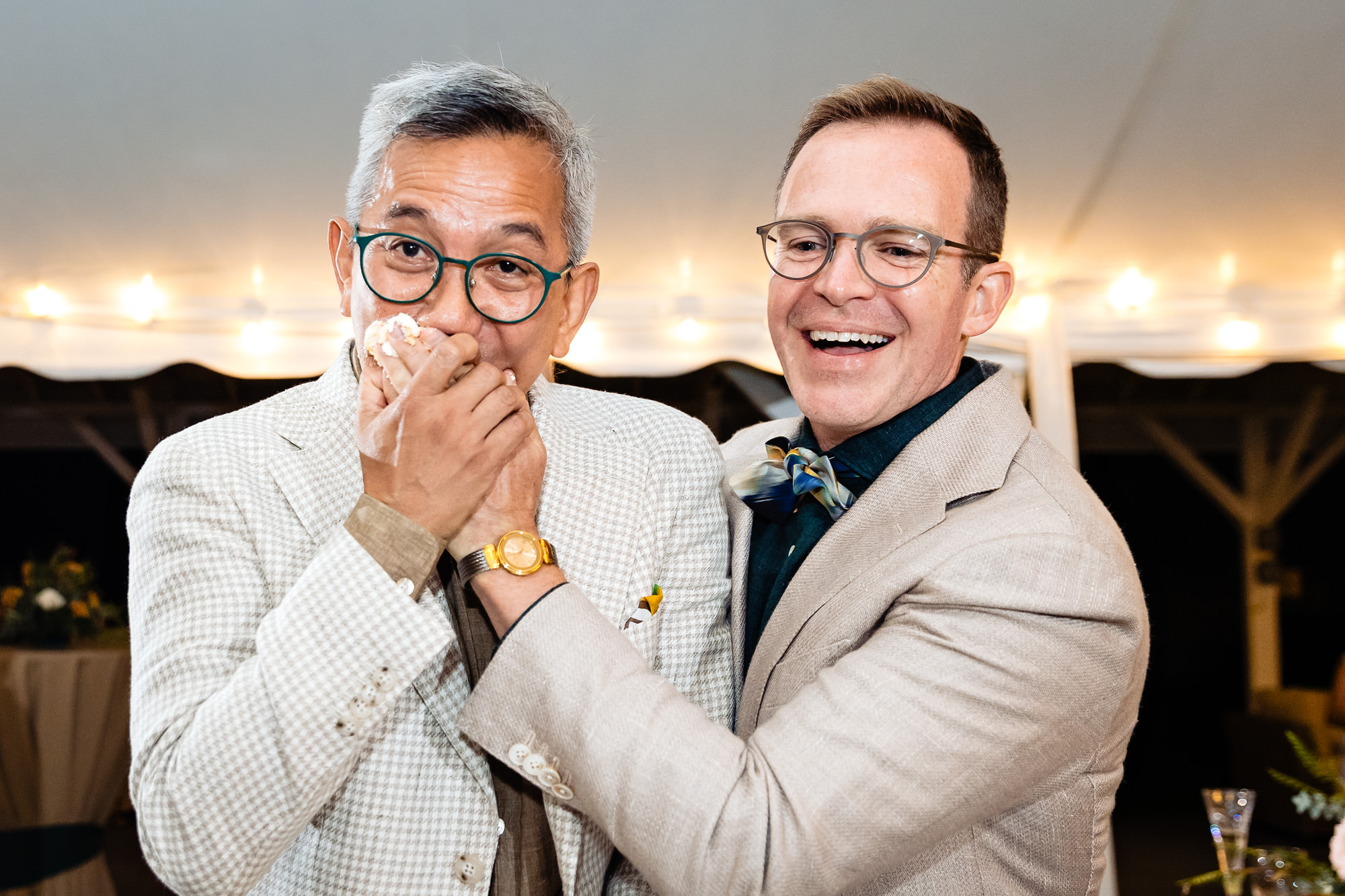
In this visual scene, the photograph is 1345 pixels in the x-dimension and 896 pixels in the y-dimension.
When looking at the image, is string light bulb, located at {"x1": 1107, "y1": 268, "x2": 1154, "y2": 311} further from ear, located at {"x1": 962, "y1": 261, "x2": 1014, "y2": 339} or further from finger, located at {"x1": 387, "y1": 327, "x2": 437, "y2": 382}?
finger, located at {"x1": 387, "y1": 327, "x2": 437, "y2": 382}

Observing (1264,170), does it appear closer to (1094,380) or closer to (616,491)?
(616,491)

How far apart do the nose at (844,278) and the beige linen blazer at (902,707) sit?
28 cm

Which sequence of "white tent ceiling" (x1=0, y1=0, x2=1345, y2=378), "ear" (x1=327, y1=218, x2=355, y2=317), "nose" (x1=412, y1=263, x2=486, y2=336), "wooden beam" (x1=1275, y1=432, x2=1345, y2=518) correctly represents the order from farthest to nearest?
"wooden beam" (x1=1275, y1=432, x2=1345, y2=518), "white tent ceiling" (x1=0, y1=0, x2=1345, y2=378), "ear" (x1=327, y1=218, x2=355, y2=317), "nose" (x1=412, y1=263, x2=486, y2=336)

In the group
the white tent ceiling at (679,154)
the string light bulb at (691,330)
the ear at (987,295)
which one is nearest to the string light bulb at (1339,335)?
the white tent ceiling at (679,154)

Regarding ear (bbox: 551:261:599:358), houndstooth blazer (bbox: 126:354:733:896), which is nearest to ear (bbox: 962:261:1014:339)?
houndstooth blazer (bbox: 126:354:733:896)

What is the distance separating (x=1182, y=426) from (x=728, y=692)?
52.6 ft

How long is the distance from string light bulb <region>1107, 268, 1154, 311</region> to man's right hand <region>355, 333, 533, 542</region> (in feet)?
16.5

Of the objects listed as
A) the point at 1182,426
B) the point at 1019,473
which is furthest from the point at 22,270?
the point at 1182,426

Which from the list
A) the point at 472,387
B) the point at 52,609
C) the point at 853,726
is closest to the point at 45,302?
the point at 52,609

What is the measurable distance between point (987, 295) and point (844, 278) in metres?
0.34

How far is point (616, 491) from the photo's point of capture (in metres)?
1.65

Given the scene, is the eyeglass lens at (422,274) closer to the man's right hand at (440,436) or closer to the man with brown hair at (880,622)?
the man's right hand at (440,436)

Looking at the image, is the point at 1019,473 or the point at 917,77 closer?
the point at 1019,473

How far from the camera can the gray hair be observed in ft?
4.98
